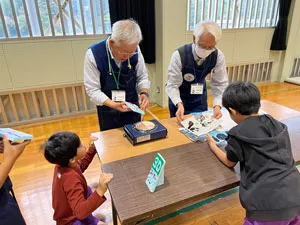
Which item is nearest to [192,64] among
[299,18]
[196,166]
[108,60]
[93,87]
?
[108,60]

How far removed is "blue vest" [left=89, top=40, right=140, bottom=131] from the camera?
54.4 inches

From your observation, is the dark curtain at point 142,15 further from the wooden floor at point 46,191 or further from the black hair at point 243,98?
the black hair at point 243,98

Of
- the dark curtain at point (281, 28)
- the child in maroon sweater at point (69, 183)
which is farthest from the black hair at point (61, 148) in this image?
the dark curtain at point (281, 28)

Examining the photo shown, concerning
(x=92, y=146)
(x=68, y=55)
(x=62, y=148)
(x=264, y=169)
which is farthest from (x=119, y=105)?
(x=68, y=55)

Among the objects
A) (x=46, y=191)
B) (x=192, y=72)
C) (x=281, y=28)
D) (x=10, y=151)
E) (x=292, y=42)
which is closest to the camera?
(x=10, y=151)

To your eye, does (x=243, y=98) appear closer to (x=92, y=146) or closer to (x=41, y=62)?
(x=92, y=146)

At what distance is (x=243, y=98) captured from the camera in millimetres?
933

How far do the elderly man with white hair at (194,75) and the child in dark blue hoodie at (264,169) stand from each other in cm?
56

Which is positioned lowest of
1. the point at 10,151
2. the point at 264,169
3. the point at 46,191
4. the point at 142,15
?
the point at 46,191

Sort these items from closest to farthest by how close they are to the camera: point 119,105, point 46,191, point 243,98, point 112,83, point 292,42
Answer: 1. point 243,98
2. point 119,105
3. point 112,83
4. point 46,191
5. point 292,42

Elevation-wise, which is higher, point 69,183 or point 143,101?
point 143,101

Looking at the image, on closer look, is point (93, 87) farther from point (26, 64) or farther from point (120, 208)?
point (26, 64)

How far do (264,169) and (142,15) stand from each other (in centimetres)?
266

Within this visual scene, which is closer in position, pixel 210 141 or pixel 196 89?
pixel 210 141
